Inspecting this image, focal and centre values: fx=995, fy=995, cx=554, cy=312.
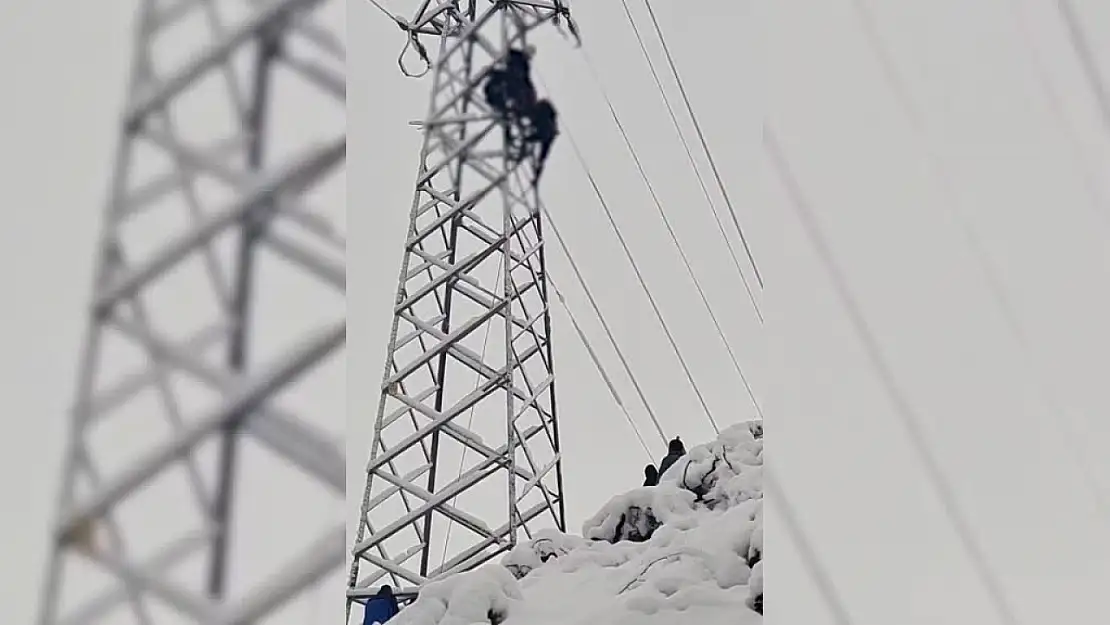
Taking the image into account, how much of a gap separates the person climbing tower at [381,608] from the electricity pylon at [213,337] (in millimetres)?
778

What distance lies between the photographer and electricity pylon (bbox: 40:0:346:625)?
19.9 inches

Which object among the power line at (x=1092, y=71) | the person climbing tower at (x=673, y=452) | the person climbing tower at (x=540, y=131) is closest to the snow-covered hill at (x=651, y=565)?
the person climbing tower at (x=673, y=452)

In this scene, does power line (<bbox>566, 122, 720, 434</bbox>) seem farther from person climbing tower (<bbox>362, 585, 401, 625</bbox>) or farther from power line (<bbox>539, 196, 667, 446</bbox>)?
person climbing tower (<bbox>362, 585, 401, 625</bbox>)

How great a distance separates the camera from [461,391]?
144 cm

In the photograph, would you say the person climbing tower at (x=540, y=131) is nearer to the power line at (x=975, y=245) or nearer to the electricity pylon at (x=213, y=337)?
the power line at (x=975, y=245)

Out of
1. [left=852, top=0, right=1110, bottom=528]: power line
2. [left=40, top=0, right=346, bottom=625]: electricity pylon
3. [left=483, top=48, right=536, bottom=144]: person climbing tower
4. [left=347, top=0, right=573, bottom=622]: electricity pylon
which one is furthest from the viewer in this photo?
[left=347, top=0, right=573, bottom=622]: electricity pylon

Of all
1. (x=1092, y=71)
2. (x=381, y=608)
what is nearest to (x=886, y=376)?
(x=1092, y=71)

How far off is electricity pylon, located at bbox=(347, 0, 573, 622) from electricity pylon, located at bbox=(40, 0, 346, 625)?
741mm

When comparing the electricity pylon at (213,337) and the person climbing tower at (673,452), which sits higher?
the electricity pylon at (213,337)

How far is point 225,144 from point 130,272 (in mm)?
89

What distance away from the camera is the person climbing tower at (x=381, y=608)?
4.21ft

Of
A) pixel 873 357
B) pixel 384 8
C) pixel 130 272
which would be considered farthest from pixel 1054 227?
pixel 130 272

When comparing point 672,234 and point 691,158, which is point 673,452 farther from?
point 691,158

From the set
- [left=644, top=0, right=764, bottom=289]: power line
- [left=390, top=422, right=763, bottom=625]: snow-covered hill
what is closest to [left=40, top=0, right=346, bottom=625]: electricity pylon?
[left=390, top=422, right=763, bottom=625]: snow-covered hill
